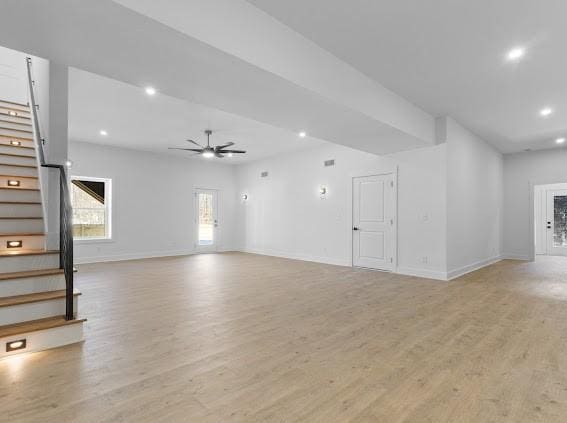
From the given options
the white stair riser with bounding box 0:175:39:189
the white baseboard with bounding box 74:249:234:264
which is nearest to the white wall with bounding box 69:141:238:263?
the white baseboard with bounding box 74:249:234:264

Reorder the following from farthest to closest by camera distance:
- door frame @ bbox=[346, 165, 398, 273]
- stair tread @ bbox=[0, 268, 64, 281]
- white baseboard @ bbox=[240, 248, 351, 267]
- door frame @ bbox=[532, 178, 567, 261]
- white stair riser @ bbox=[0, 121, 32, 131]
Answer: door frame @ bbox=[532, 178, 567, 261] → white baseboard @ bbox=[240, 248, 351, 267] → door frame @ bbox=[346, 165, 398, 273] → white stair riser @ bbox=[0, 121, 32, 131] → stair tread @ bbox=[0, 268, 64, 281]

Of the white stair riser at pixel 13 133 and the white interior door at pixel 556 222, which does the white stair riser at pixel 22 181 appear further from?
the white interior door at pixel 556 222

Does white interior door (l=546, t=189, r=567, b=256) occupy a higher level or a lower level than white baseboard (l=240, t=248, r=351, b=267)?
higher

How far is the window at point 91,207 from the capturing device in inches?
308

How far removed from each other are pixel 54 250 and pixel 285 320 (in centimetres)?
261

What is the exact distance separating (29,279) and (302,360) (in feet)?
8.61

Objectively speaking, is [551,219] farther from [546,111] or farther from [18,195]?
[18,195]

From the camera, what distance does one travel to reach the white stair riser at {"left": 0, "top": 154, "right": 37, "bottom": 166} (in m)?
4.18

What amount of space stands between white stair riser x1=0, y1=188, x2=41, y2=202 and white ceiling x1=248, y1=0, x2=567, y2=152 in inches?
138

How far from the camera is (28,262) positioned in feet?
9.98

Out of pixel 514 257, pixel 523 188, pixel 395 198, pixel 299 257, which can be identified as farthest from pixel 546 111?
pixel 299 257

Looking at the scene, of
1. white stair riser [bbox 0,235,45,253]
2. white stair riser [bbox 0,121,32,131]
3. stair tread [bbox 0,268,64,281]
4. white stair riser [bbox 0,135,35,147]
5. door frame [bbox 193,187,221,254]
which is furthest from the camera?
door frame [bbox 193,187,221,254]

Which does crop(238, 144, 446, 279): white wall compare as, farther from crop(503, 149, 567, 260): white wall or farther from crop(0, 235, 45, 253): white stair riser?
crop(0, 235, 45, 253): white stair riser

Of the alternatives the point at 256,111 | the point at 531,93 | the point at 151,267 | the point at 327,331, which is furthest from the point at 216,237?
the point at 531,93
